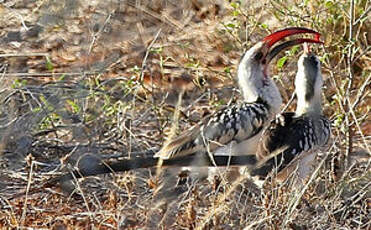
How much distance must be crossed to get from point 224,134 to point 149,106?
93 cm

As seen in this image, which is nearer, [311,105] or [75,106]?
[311,105]

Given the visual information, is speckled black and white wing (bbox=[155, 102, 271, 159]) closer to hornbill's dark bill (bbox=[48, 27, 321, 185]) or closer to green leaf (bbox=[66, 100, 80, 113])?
hornbill's dark bill (bbox=[48, 27, 321, 185])

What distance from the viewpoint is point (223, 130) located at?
169 inches

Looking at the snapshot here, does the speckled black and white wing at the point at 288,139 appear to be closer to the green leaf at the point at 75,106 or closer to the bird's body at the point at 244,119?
the bird's body at the point at 244,119

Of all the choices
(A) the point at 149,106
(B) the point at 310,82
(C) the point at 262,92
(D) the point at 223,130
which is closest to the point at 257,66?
(C) the point at 262,92

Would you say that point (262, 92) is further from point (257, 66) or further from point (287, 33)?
point (287, 33)

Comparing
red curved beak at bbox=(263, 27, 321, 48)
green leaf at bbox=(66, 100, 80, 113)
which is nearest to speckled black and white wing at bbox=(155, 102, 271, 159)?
red curved beak at bbox=(263, 27, 321, 48)

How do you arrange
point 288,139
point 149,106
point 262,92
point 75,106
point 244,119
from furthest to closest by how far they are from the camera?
1. point 149,106
2. point 75,106
3. point 262,92
4. point 244,119
5. point 288,139

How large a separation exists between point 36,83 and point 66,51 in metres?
0.68

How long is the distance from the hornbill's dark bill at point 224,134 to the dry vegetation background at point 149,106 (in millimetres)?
86

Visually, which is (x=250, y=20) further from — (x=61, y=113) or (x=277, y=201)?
(x=277, y=201)

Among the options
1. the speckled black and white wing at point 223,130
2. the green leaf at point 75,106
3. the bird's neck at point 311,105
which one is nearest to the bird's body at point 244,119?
the speckled black and white wing at point 223,130

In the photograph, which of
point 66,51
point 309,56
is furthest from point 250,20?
point 66,51

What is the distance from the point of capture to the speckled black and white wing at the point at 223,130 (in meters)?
4.22
